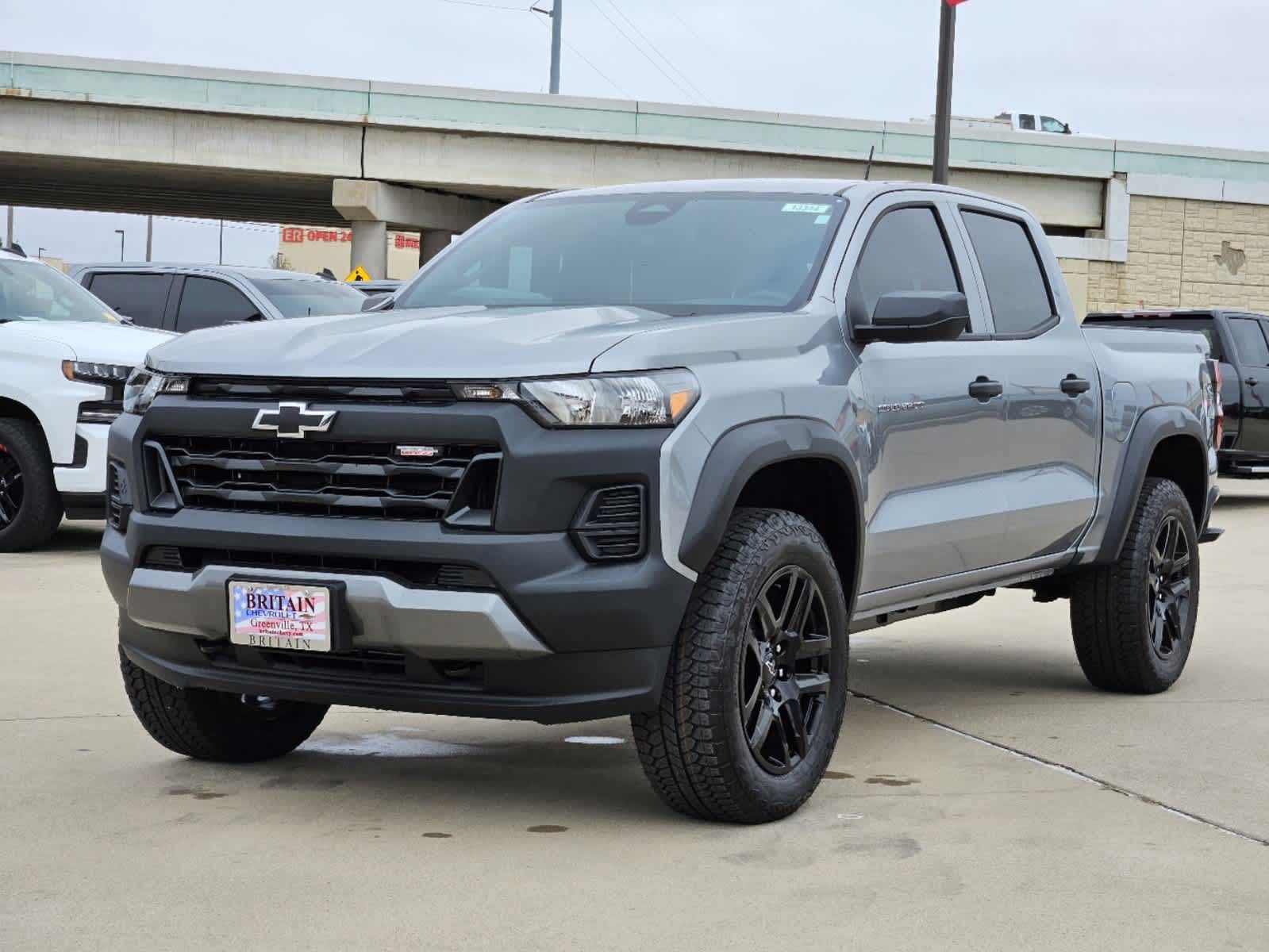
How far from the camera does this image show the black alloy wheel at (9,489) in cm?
1139

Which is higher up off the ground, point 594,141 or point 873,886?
point 594,141

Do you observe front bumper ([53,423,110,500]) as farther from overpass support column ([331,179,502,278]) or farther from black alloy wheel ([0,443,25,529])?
overpass support column ([331,179,502,278])

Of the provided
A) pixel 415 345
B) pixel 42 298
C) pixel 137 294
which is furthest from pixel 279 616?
pixel 137 294

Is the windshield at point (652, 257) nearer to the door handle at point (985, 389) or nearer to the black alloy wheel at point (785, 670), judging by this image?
the door handle at point (985, 389)

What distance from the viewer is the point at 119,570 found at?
5.20 metres

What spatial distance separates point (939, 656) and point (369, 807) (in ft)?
12.9

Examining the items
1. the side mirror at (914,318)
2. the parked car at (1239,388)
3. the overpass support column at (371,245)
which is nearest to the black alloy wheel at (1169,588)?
the side mirror at (914,318)

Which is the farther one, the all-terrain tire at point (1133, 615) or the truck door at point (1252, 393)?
the truck door at point (1252, 393)

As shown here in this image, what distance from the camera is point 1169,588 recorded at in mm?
7770

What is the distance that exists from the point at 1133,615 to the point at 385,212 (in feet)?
122

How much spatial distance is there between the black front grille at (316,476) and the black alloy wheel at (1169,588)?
12.6ft

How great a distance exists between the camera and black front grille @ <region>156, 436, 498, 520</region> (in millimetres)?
4695

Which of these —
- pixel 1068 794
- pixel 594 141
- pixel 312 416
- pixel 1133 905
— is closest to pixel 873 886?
pixel 1133 905

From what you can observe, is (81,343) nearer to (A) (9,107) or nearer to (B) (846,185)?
(B) (846,185)
